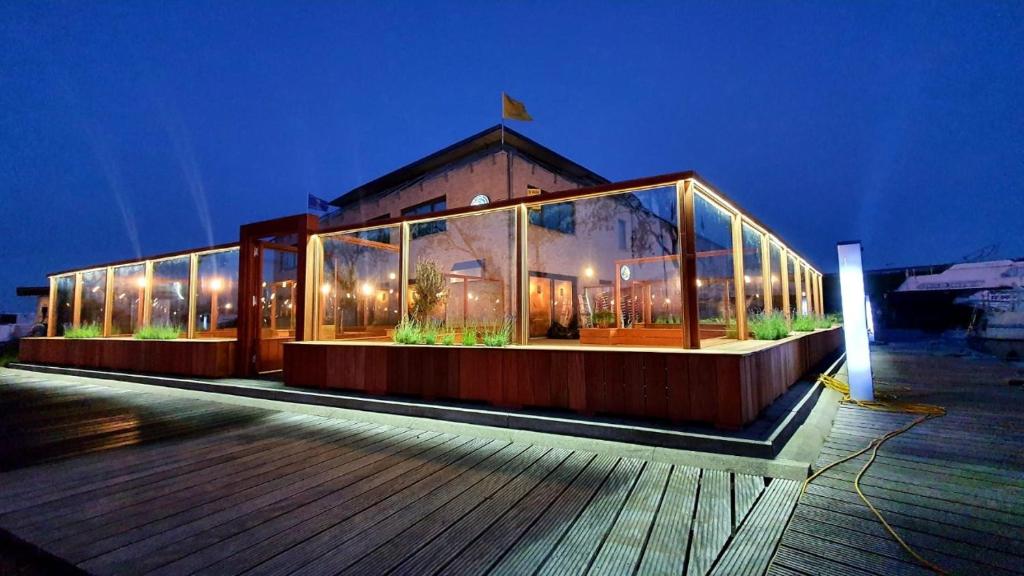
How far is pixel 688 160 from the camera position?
91.2m

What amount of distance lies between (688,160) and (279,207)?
92.0 meters

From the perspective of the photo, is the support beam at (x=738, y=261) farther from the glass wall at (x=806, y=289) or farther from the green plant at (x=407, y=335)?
the glass wall at (x=806, y=289)

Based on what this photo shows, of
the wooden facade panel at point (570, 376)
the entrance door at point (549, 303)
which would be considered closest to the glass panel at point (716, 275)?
the wooden facade panel at point (570, 376)

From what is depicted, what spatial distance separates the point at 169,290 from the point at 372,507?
1036 centimetres

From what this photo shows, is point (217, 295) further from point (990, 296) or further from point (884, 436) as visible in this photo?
point (990, 296)

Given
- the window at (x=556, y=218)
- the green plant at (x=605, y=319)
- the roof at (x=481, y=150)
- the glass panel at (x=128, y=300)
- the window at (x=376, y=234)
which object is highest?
the roof at (x=481, y=150)

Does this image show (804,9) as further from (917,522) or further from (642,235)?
(917,522)

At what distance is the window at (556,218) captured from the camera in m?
15.3

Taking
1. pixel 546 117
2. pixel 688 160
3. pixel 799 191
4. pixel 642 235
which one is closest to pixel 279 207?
pixel 546 117

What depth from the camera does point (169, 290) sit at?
1005 centimetres

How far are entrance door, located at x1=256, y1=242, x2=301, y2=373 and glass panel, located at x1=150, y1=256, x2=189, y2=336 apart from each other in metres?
1.79

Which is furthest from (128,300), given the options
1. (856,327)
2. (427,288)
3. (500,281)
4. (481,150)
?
(856,327)

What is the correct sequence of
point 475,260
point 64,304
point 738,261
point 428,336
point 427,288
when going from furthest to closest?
point 475,260 < point 64,304 < point 427,288 < point 738,261 < point 428,336

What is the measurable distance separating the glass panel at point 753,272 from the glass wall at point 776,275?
1.85 ft
